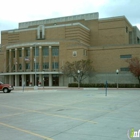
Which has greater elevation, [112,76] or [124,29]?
[124,29]

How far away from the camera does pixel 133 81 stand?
62625mm

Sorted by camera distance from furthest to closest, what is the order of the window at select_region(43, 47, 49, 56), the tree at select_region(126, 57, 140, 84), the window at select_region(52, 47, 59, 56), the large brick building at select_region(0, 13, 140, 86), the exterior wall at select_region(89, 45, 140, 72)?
the window at select_region(43, 47, 49, 56) < the window at select_region(52, 47, 59, 56) < the large brick building at select_region(0, 13, 140, 86) < the exterior wall at select_region(89, 45, 140, 72) < the tree at select_region(126, 57, 140, 84)

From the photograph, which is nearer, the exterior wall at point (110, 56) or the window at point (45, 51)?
the exterior wall at point (110, 56)

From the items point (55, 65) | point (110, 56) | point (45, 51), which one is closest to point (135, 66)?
point (110, 56)

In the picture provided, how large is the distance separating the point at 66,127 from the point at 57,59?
61206mm

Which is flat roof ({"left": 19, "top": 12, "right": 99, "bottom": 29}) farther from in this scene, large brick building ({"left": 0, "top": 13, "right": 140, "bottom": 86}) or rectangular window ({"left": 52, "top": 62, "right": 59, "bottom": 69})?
rectangular window ({"left": 52, "top": 62, "right": 59, "bottom": 69})

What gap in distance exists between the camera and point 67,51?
68.2 meters

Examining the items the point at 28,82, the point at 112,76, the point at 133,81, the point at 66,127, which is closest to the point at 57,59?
the point at 28,82

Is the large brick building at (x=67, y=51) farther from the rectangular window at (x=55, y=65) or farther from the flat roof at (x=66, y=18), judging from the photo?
the flat roof at (x=66, y=18)

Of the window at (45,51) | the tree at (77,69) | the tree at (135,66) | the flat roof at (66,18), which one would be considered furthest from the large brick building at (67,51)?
the tree at (77,69)

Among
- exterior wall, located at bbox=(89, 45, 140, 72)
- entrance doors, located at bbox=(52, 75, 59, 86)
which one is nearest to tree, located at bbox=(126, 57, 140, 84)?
exterior wall, located at bbox=(89, 45, 140, 72)

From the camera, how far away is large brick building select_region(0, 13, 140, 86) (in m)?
66.2

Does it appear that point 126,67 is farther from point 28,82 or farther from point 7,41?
point 7,41

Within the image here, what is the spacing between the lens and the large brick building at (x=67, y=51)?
66250 mm
